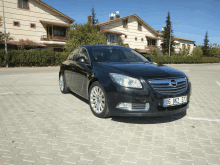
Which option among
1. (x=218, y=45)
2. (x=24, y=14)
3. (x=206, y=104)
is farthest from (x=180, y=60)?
(x=218, y=45)

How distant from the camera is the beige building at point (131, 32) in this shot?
39094mm

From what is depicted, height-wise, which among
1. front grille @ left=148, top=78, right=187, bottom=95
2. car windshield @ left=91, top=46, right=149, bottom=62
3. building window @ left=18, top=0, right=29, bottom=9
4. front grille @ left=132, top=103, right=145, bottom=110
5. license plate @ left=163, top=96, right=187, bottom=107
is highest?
building window @ left=18, top=0, right=29, bottom=9

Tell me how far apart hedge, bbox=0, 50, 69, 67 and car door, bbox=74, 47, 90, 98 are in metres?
18.5

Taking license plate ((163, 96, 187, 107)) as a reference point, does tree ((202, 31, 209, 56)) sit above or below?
above

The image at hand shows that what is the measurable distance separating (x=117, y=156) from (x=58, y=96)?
417 cm

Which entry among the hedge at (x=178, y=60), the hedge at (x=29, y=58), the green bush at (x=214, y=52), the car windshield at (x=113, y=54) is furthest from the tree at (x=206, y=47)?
the car windshield at (x=113, y=54)

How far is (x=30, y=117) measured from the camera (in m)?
4.37

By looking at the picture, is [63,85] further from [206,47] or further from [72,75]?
[206,47]

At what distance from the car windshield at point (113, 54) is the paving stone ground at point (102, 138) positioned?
1370 millimetres

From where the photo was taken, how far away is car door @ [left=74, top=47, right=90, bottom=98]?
4742 mm

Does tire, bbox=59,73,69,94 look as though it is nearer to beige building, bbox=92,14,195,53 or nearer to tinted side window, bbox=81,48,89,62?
tinted side window, bbox=81,48,89,62

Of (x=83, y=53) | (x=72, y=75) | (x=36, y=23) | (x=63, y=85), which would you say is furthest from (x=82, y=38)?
(x=83, y=53)

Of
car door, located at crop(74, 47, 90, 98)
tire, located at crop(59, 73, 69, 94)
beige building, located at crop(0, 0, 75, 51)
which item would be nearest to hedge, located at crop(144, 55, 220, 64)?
beige building, located at crop(0, 0, 75, 51)

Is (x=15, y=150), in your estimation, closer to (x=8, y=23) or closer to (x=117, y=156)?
(x=117, y=156)
